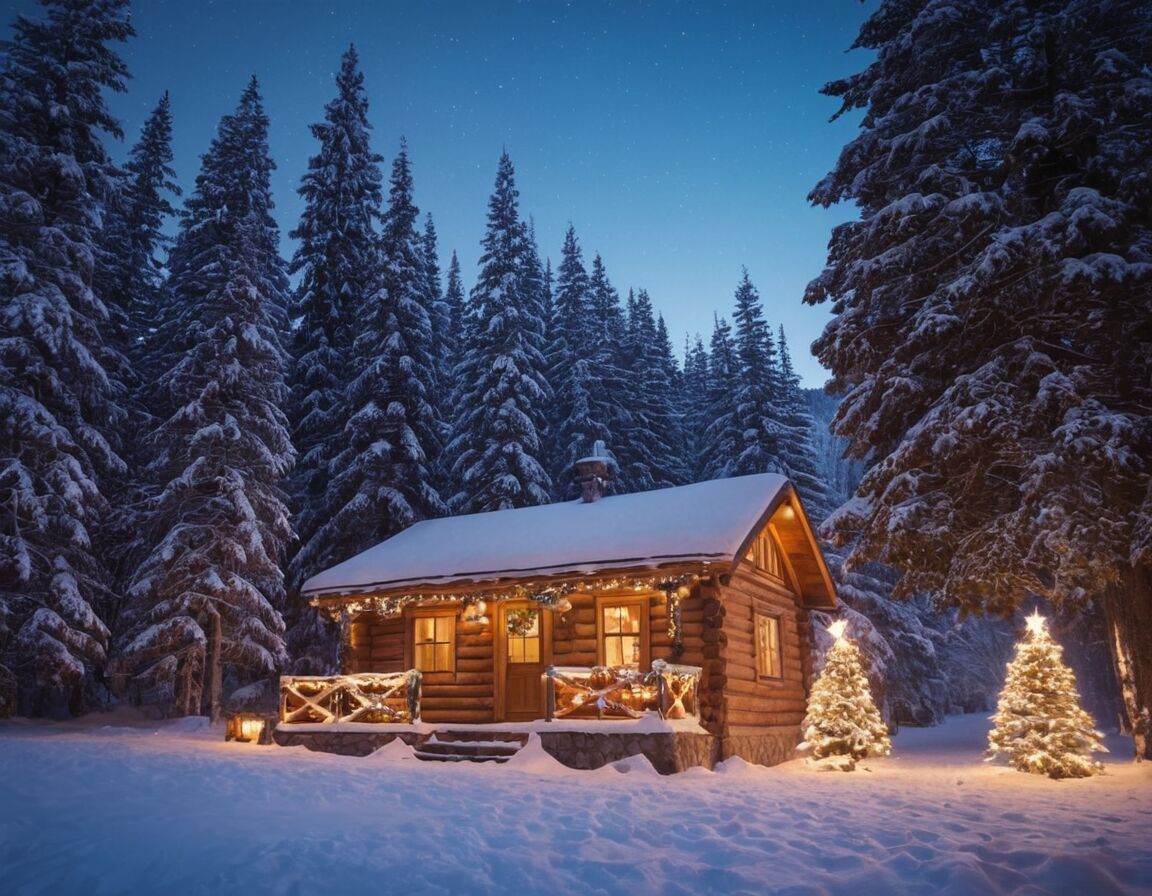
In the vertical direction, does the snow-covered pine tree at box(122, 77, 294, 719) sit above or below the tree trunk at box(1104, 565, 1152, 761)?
above

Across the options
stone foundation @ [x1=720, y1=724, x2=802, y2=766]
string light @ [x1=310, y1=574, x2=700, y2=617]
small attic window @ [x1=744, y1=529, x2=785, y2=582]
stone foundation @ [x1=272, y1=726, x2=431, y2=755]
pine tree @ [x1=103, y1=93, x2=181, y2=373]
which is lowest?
stone foundation @ [x1=720, y1=724, x2=802, y2=766]

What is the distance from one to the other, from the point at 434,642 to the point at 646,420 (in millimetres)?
20470

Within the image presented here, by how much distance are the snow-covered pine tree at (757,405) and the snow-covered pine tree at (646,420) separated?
5.13 meters

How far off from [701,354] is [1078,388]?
116 ft

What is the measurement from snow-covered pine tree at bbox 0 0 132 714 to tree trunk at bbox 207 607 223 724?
2.67 m

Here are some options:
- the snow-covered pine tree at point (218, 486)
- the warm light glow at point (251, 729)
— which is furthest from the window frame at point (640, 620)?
the snow-covered pine tree at point (218, 486)

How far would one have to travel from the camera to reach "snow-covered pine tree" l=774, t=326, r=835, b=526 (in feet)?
98.9

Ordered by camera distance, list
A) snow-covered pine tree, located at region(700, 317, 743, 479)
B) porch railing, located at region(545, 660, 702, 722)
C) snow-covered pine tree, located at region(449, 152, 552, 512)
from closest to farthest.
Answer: porch railing, located at region(545, 660, 702, 722), snow-covered pine tree, located at region(449, 152, 552, 512), snow-covered pine tree, located at region(700, 317, 743, 479)

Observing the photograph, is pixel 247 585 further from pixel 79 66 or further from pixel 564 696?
pixel 79 66

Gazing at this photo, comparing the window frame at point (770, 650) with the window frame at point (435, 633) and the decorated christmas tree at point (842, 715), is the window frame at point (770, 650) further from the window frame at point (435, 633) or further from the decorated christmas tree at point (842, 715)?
the window frame at point (435, 633)

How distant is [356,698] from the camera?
17.1 m

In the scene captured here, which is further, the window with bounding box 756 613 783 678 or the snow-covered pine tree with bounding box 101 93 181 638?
the snow-covered pine tree with bounding box 101 93 181 638

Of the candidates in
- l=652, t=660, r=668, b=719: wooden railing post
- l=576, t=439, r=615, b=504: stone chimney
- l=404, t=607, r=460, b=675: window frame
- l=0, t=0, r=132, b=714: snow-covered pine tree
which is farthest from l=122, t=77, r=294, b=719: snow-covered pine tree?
l=652, t=660, r=668, b=719: wooden railing post

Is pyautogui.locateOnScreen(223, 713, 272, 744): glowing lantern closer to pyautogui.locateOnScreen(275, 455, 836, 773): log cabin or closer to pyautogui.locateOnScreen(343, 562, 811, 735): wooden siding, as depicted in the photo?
pyautogui.locateOnScreen(275, 455, 836, 773): log cabin
